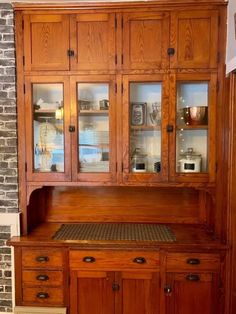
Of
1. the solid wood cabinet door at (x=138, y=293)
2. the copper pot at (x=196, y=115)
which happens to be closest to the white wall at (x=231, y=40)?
the copper pot at (x=196, y=115)

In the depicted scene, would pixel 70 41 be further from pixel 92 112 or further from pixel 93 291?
pixel 93 291

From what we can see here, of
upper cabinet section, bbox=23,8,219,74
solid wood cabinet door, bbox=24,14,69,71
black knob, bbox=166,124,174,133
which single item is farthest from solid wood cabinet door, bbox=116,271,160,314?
solid wood cabinet door, bbox=24,14,69,71

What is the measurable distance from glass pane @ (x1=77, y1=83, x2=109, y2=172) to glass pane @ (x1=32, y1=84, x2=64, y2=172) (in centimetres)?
17

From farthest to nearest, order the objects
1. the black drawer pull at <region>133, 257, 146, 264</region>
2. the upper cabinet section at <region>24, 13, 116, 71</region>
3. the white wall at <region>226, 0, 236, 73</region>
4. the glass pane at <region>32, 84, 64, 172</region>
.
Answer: the glass pane at <region>32, 84, 64, 172</region> → the upper cabinet section at <region>24, 13, 116, 71</region> → the black drawer pull at <region>133, 257, 146, 264</region> → the white wall at <region>226, 0, 236, 73</region>

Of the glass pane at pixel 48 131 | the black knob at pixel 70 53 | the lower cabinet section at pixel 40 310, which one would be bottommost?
the lower cabinet section at pixel 40 310

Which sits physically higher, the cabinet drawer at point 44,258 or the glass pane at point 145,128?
the glass pane at point 145,128

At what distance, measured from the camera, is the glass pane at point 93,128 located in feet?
7.77

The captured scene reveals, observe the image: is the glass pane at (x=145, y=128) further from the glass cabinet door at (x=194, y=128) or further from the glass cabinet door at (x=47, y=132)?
the glass cabinet door at (x=47, y=132)

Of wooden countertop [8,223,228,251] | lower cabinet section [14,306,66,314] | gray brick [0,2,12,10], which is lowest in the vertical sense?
lower cabinet section [14,306,66,314]

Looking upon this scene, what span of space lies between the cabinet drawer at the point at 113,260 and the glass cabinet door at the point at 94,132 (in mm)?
565

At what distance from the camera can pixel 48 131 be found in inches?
94.7

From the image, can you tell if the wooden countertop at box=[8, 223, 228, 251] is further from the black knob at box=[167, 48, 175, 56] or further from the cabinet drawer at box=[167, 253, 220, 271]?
the black knob at box=[167, 48, 175, 56]

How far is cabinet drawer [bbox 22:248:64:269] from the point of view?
223 cm

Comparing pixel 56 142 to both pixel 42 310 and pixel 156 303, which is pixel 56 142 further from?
pixel 156 303
